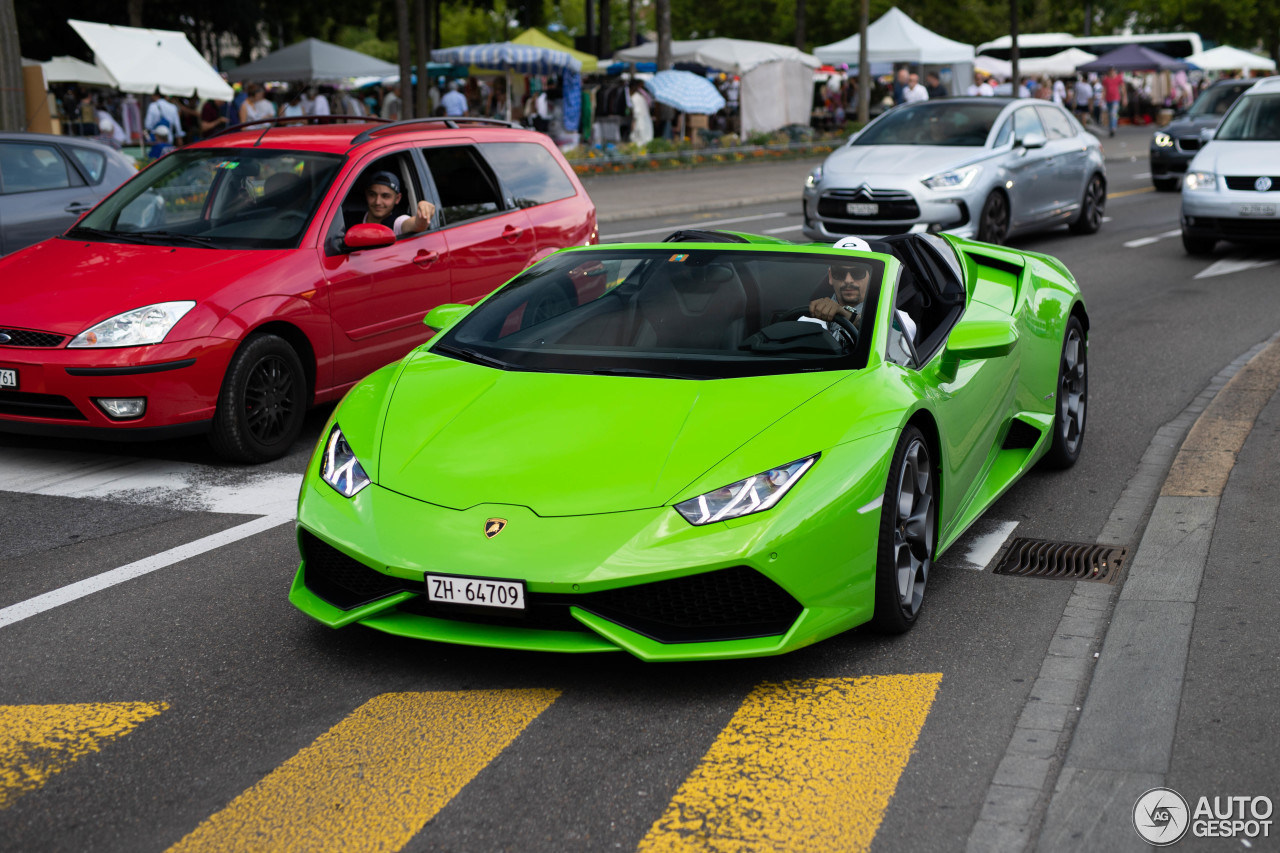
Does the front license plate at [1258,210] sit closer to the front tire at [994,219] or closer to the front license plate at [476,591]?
the front tire at [994,219]

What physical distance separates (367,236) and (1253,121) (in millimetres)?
11386

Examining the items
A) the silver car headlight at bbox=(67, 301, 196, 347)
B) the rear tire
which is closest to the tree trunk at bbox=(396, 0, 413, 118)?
the rear tire

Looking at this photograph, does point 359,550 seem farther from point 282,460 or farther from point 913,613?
point 282,460

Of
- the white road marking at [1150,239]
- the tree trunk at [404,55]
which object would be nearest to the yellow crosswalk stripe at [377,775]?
the white road marking at [1150,239]

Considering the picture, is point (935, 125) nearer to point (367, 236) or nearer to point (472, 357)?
point (367, 236)

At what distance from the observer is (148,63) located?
83.9 ft

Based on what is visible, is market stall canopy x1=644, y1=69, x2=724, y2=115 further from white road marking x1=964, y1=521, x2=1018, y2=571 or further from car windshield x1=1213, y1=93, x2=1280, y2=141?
white road marking x1=964, y1=521, x2=1018, y2=571

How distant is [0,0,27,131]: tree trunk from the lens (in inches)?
524

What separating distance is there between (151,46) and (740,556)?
993 inches

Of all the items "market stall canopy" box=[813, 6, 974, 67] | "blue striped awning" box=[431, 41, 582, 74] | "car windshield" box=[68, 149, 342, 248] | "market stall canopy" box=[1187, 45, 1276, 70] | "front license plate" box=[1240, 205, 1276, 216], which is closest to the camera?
"car windshield" box=[68, 149, 342, 248]

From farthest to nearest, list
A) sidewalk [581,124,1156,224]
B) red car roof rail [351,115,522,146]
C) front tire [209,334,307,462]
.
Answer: sidewalk [581,124,1156,224]
red car roof rail [351,115,522,146]
front tire [209,334,307,462]

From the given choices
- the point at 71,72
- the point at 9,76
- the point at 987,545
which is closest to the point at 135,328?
the point at 987,545

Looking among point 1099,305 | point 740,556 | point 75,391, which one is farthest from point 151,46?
point 740,556

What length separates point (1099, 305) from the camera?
12.0 metres
